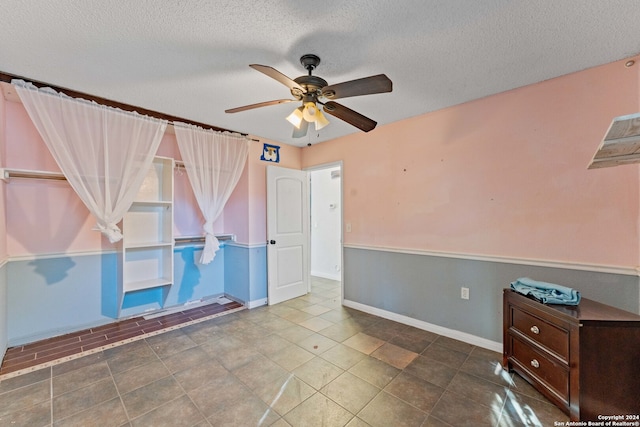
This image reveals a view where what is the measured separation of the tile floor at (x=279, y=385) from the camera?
1686 millimetres

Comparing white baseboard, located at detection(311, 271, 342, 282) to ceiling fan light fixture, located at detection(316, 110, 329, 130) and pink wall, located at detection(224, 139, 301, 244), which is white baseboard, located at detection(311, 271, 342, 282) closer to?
pink wall, located at detection(224, 139, 301, 244)

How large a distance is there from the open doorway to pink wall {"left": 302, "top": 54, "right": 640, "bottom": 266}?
179 centimetres

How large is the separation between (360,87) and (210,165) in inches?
97.1

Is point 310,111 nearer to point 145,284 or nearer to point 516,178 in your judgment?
point 516,178

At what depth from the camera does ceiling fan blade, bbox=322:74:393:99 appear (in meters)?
1.56

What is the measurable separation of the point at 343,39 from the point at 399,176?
184cm

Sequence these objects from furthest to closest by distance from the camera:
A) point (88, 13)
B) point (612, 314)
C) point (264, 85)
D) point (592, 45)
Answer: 1. point (264, 85)
2. point (592, 45)
3. point (612, 314)
4. point (88, 13)

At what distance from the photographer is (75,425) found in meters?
1.62

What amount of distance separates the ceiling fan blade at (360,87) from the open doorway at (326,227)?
3313 millimetres

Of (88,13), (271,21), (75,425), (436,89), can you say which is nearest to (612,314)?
(436,89)

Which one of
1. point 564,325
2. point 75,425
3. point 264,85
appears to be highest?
point 264,85

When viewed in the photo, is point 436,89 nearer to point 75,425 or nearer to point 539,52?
point 539,52

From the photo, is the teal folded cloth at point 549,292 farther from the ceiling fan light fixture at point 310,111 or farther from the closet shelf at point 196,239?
the closet shelf at point 196,239

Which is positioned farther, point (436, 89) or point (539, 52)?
point (436, 89)
